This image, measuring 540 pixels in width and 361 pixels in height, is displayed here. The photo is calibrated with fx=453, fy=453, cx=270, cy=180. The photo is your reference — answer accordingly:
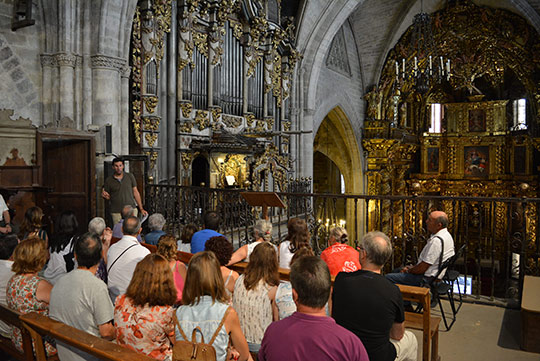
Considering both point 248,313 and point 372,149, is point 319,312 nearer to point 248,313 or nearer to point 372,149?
point 248,313

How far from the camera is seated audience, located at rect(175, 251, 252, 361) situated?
2508mm

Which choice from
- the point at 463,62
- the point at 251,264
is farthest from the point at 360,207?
the point at 251,264

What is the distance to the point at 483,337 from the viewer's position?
14.2ft

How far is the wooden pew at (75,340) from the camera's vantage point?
84.2 inches

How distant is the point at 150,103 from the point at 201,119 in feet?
6.03

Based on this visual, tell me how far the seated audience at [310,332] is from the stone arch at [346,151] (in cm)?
1898

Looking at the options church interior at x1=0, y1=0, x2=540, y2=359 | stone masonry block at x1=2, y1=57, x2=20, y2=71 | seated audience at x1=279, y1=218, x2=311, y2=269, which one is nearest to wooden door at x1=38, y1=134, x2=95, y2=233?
church interior at x1=0, y1=0, x2=540, y2=359

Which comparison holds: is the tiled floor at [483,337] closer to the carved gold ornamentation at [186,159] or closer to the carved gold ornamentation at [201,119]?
the carved gold ornamentation at [186,159]

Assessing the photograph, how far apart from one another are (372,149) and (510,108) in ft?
26.6

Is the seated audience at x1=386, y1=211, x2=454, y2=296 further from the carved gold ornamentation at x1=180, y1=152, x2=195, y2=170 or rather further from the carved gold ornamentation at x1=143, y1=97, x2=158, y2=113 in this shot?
the carved gold ornamentation at x1=180, y1=152, x2=195, y2=170

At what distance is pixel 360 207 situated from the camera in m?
21.8

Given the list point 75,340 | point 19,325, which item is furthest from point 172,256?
point 75,340

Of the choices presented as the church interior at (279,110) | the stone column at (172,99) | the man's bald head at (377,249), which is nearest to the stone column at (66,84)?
the church interior at (279,110)

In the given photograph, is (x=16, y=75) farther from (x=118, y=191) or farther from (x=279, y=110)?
(x=279, y=110)
